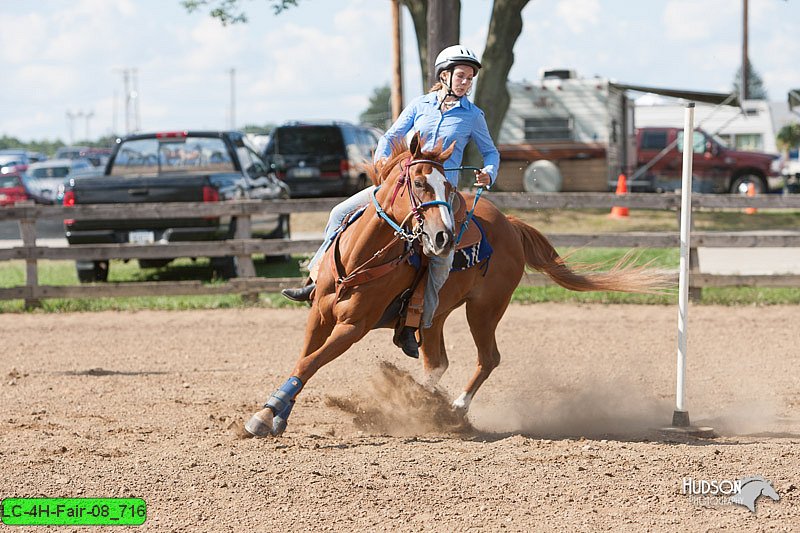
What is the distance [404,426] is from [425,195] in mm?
1857

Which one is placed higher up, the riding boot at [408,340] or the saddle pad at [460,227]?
the saddle pad at [460,227]

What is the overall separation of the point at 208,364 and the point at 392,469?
427cm

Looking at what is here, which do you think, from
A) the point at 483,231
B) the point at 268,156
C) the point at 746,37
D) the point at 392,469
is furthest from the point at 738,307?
the point at 746,37

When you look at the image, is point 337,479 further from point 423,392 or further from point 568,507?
point 423,392

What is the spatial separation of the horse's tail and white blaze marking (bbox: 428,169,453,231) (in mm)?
1977

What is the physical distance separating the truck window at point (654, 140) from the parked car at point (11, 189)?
63.0 ft

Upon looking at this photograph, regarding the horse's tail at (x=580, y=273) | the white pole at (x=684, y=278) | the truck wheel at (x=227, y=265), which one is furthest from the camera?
the truck wheel at (x=227, y=265)

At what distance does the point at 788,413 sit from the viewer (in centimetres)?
718

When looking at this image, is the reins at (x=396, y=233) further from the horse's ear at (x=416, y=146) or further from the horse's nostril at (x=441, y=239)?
the horse's nostril at (x=441, y=239)

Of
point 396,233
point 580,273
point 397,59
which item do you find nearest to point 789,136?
point 397,59

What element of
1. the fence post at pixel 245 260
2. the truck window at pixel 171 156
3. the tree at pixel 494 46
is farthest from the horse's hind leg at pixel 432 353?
the tree at pixel 494 46

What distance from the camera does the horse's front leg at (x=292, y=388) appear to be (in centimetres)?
598

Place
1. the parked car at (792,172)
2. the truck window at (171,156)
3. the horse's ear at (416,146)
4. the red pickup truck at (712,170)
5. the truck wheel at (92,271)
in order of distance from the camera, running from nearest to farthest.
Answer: the horse's ear at (416,146) → the truck wheel at (92,271) → the truck window at (171,156) → the parked car at (792,172) → the red pickup truck at (712,170)

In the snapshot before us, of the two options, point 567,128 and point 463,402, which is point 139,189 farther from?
point 567,128
